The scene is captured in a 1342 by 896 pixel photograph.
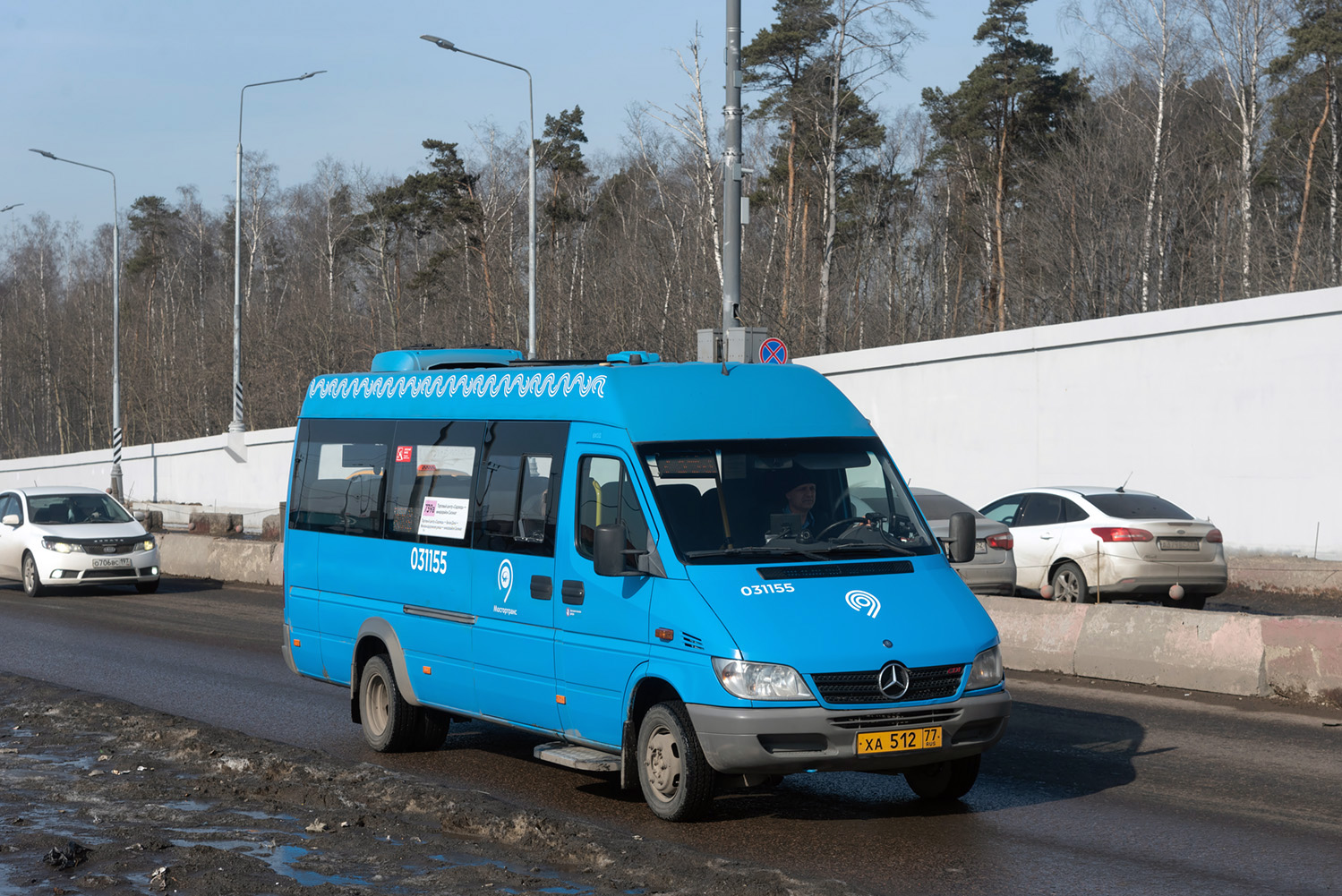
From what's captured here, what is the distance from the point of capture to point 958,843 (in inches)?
268

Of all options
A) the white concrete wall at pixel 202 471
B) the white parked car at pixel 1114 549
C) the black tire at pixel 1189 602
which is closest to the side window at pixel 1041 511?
the white parked car at pixel 1114 549

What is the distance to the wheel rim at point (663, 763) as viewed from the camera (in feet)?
23.3

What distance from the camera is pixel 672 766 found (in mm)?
7113

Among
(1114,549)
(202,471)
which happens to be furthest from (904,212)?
(1114,549)

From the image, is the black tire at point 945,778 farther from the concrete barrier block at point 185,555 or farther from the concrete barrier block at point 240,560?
the concrete barrier block at point 185,555

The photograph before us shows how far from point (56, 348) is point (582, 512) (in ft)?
321

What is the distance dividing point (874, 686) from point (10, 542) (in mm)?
19980

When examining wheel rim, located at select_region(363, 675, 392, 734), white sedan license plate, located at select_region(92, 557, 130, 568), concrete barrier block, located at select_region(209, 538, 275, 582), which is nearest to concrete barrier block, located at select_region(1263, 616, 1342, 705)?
wheel rim, located at select_region(363, 675, 392, 734)

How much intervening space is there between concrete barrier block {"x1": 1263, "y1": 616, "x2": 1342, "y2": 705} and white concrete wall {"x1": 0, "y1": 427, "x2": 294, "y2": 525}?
34451 millimetres

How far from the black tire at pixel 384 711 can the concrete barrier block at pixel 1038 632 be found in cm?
570

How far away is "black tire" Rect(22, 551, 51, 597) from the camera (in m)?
22.2

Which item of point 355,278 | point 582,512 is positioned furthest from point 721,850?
point 355,278

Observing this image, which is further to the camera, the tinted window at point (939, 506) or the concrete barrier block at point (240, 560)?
the concrete barrier block at point (240, 560)

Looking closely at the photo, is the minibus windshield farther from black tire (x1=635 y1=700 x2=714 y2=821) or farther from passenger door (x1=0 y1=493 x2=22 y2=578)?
passenger door (x1=0 y1=493 x2=22 y2=578)
